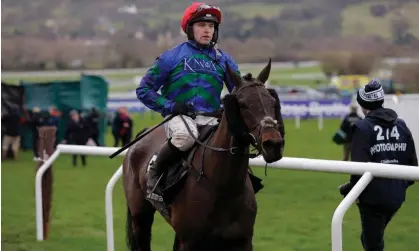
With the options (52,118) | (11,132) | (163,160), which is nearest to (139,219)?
(163,160)

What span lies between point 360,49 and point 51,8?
1029 inches

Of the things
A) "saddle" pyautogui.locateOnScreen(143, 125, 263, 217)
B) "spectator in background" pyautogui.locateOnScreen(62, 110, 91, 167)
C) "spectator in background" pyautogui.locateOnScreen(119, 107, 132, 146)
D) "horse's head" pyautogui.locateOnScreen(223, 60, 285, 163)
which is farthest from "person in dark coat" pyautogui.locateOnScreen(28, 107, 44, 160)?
"horse's head" pyautogui.locateOnScreen(223, 60, 285, 163)

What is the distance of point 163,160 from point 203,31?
2.71 ft

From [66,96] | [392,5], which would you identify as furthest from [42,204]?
[392,5]

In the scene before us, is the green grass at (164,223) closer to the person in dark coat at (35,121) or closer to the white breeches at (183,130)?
the white breeches at (183,130)

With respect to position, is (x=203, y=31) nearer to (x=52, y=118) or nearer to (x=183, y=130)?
(x=183, y=130)

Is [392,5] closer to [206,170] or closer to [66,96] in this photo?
[66,96]

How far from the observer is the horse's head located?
12.1ft

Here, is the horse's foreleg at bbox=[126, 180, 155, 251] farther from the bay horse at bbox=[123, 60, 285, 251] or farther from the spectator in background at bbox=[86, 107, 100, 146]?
the spectator in background at bbox=[86, 107, 100, 146]

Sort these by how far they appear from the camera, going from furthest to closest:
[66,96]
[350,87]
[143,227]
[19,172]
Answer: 1. [350,87]
2. [66,96]
3. [19,172]
4. [143,227]

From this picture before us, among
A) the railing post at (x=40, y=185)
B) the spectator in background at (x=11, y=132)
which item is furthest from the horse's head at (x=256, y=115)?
the spectator in background at (x=11, y=132)

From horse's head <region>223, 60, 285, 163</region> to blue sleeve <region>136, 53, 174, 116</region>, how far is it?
0.76 meters

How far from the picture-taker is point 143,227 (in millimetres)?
5547

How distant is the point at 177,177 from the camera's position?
458 centimetres
